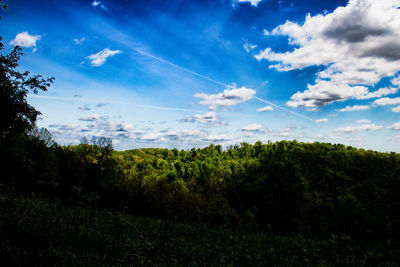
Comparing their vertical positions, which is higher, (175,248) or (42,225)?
(42,225)

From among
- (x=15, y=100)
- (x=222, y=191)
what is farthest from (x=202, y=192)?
(x=15, y=100)

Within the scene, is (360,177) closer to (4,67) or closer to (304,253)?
(304,253)

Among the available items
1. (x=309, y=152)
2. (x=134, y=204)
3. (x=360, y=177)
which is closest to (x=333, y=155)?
(x=309, y=152)

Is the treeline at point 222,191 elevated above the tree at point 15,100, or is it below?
below

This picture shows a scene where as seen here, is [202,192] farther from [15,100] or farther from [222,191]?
[15,100]

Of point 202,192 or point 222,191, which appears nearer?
point 202,192

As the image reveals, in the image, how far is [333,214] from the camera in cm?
1708

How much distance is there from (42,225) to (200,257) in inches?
110

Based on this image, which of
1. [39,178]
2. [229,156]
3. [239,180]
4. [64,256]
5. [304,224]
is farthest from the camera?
[229,156]

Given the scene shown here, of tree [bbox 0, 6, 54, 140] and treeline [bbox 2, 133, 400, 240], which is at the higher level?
tree [bbox 0, 6, 54, 140]

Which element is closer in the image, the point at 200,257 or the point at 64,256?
the point at 64,256

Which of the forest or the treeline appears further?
the treeline

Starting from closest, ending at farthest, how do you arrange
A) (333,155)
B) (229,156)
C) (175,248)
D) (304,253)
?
(175,248) < (304,253) < (333,155) < (229,156)

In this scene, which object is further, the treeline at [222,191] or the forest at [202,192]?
the treeline at [222,191]
